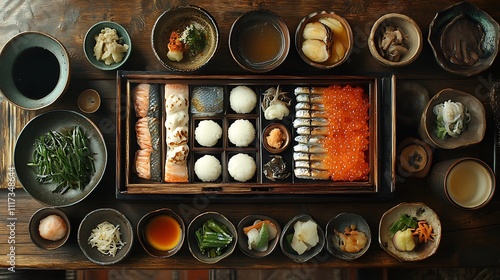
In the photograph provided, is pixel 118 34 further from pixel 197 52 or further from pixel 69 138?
pixel 69 138

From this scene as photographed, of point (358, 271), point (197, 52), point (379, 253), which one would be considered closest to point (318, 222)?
point (379, 253)

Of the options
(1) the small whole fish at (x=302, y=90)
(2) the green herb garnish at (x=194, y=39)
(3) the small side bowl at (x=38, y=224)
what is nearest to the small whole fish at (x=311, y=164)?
(1) the small whole fish at (x=302, y=90)

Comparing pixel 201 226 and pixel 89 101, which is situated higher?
pixel 89 101

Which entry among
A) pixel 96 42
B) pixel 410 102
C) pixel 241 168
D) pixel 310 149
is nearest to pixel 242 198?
pixel 241 168

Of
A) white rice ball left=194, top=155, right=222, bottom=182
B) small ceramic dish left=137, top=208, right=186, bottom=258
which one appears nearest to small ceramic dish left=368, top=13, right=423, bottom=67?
white rice ball left=194, top=155, right=222, bottom=182

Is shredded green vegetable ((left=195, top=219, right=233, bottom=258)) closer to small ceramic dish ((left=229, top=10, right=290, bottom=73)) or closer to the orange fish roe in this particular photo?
the orange fish roe

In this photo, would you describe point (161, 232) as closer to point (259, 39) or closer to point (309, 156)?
point (309, 156)
